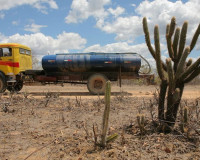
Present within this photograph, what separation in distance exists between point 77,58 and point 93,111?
5.49 metres

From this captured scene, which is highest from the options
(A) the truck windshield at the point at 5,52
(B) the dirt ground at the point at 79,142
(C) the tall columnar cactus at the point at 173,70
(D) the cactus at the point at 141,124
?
(A) the truck windshield at the point at 5,52

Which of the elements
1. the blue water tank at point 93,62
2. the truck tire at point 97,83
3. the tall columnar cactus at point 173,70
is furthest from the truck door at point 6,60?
the tall columnar cactus at point 173,70

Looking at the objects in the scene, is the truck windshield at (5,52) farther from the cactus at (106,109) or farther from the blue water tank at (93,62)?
the cactus at (106,109)

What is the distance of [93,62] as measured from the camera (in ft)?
35.0

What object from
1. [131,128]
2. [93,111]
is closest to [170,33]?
[131,128]

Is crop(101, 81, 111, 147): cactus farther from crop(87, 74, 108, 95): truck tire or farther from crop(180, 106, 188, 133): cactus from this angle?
crop(87, 74, 108, 95): truck tire

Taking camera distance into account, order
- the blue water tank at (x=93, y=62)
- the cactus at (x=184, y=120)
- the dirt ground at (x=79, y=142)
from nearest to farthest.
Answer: the dirt ground at (x=79, y=142) → the cactus at (x=184, y=120) → the blue water tank at (x=93, y=62)

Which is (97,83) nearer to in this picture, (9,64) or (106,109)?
(9,64)

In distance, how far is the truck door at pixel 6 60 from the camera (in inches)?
428

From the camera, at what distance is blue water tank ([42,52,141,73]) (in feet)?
34.9

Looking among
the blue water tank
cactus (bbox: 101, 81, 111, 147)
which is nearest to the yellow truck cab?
the blue water tank

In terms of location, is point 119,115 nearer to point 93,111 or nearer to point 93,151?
point 93,111

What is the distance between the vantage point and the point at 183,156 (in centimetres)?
281

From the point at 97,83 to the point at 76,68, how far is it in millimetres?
1350
